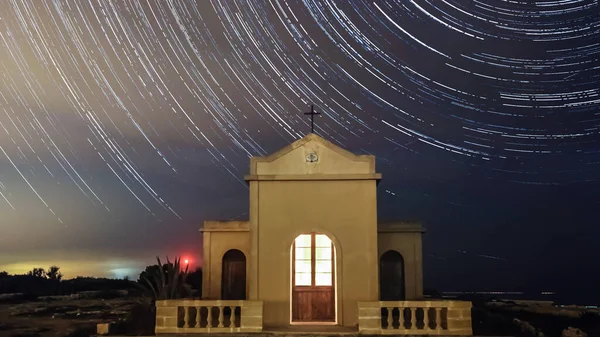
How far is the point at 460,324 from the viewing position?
12469mm

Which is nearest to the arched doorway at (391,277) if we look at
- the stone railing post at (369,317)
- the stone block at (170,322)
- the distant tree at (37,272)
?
the stone railing post at (369,317)

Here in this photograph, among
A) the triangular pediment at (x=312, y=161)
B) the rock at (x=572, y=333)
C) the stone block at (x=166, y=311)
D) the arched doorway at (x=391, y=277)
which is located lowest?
the rock at (x=572, y=333)

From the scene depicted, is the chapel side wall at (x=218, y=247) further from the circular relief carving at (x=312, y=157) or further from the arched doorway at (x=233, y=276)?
the circular relief carving at (x=312, y=157)

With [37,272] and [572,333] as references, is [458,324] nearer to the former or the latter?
[572,333]

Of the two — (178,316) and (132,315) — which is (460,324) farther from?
(132,315)

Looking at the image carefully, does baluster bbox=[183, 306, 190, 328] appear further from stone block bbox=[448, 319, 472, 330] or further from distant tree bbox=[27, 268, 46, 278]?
distant tree bbox=[27, 268, 46, 278]

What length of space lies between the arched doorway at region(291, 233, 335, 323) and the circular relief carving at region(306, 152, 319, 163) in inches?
67.0

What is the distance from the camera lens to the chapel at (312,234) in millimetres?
13633

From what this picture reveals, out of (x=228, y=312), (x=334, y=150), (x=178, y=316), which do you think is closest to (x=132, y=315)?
(x=228, y=312)

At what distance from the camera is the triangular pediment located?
14.1 m

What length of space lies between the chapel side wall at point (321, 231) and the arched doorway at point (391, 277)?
12.8ft

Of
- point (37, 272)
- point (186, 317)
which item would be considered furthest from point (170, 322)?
point (37, 272)

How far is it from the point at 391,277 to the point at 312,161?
5.21 m

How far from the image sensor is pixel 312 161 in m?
14.2
